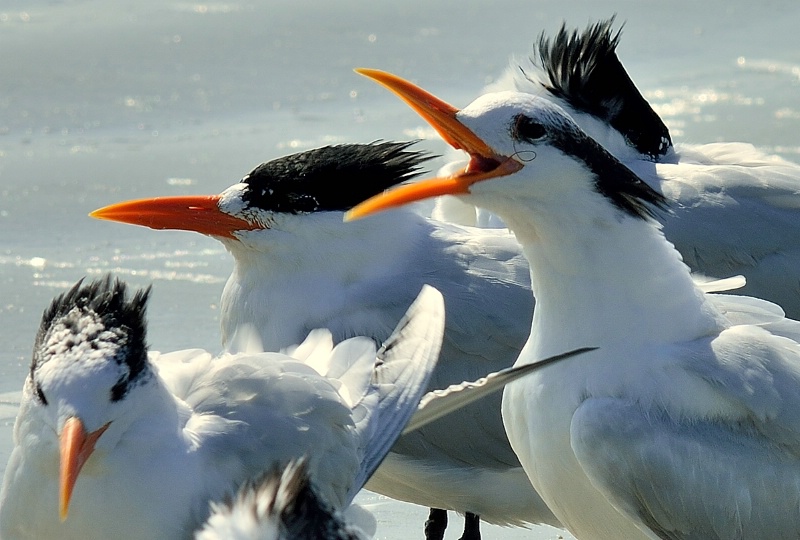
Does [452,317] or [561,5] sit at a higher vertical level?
[561,5]

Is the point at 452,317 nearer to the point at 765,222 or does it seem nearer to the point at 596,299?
the point at 596,299

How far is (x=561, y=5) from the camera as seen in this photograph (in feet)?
31.3

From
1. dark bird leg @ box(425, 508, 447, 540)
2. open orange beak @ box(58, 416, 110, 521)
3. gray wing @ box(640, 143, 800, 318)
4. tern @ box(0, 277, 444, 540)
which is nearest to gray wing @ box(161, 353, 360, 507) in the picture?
tern @ box(0, 277, 444, 540)

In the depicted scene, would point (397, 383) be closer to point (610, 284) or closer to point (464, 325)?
point (610, 284)

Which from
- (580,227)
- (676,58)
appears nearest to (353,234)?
(580,227)

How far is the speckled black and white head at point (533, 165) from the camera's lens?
3.36 meters

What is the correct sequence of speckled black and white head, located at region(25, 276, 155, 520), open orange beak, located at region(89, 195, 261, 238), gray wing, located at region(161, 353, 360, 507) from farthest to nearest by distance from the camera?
open orange beak, located at region(89, 195, 261, 238) < gray wing, located at region(161, 353, 360, 507) < speckled black and white head, located at region(25, 276, 155, 520)

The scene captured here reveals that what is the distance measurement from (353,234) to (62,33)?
5304 millimetres

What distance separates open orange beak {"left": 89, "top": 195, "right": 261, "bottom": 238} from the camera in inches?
167

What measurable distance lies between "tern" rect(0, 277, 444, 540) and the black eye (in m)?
0.43

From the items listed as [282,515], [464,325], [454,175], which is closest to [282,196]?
[464,325]

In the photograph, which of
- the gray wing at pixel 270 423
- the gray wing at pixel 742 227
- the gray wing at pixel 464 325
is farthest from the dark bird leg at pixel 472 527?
the gray wing at pixel 270 423

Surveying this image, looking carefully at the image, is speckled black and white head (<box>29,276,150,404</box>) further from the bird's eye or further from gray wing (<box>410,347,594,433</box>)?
gray wing (<box>410,347,594,433</box>)

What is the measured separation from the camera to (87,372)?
3.04 m
